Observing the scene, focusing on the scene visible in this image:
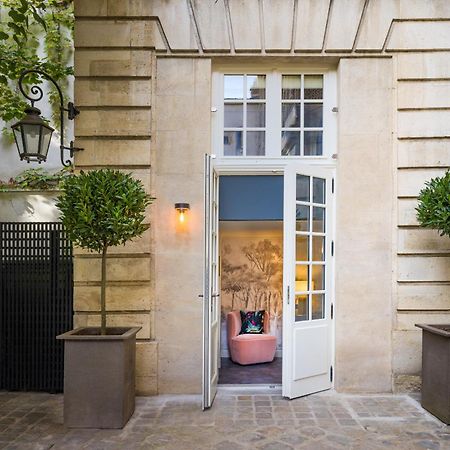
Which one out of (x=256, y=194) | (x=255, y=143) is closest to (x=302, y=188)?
(x=256, y=194)

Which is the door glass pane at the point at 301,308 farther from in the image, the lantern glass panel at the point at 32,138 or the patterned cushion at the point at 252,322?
the lantern glass panel at the point at 32,138

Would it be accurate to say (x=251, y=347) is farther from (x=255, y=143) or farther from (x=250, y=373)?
(x=255, y=143)

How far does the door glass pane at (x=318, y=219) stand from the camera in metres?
4.54

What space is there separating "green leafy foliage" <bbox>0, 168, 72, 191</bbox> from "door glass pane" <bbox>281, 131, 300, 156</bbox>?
4.40m

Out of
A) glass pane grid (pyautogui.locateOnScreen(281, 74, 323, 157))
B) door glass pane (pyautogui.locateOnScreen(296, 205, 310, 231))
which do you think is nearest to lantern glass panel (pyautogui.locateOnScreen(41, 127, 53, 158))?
glass pane grid (pyautogui.locateOnScreen(281, 74, 323, 157))

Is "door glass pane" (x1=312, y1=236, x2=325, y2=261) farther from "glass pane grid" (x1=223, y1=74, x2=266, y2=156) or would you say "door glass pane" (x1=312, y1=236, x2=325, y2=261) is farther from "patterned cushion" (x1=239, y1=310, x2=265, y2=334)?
"patterned cushion" (x1=239, y1=310, x2=265, y2=334)

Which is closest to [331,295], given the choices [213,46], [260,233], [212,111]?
[260,233]

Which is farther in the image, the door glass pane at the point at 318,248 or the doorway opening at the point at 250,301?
the doorway opening at the point at 250,301

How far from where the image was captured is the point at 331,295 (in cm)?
459

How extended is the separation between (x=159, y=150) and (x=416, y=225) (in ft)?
10.1

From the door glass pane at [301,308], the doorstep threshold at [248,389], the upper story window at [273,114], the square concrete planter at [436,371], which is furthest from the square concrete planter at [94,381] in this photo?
the square concrete planter at [436,371]

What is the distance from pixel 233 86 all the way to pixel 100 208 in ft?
7.68

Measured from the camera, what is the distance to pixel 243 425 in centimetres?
363

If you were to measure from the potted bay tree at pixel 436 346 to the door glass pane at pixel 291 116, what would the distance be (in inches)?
66.0
